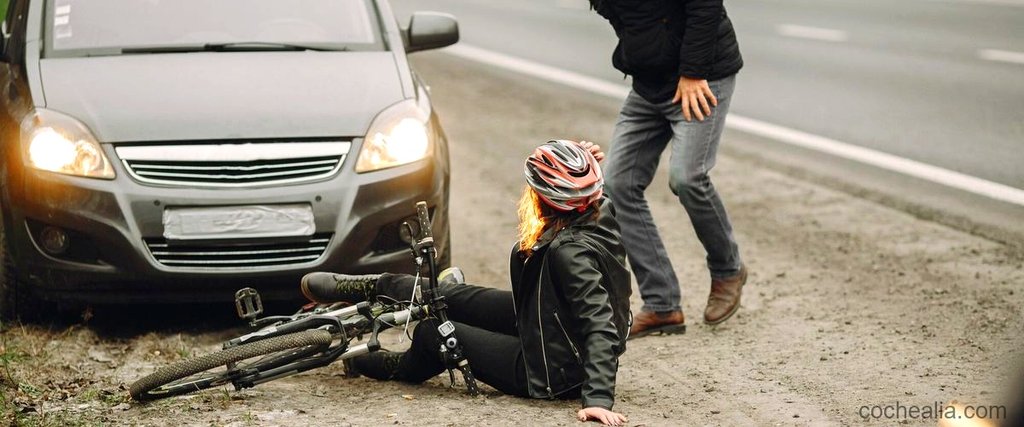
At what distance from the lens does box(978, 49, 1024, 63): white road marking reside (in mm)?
14552

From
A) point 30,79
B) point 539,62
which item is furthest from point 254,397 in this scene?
point 539,62

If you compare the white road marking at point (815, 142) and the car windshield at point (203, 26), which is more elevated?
the car windshield at point (203, 26)

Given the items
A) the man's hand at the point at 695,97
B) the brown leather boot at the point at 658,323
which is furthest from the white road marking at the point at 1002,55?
the man's hand at the point at 695,97

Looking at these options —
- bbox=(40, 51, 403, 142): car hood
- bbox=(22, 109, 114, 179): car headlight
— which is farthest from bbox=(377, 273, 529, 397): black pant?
bbox=(22, 109, 114, 179): car headlight

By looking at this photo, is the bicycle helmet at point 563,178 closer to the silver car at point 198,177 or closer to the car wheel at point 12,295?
the silver car at point 198,177

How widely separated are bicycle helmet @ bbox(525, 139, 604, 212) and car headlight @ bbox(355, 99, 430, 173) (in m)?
1.20

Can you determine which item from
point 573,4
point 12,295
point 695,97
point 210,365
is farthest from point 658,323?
point 573,4

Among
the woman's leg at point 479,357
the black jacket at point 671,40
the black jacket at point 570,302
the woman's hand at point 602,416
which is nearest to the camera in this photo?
the woman's hand at point 602,416

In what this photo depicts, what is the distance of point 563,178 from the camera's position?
201 inches

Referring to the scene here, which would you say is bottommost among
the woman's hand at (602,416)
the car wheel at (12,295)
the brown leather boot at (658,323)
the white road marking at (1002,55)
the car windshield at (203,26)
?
the white road marking at (1002,55)

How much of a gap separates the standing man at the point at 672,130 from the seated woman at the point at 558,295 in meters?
0.82

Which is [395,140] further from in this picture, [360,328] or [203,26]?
[203,26]

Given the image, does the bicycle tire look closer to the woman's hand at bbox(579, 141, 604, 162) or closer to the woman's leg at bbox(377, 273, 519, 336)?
the woman's leg at bbox(377, 273, 519, 336)

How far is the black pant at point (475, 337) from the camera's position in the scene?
522 centimetres
